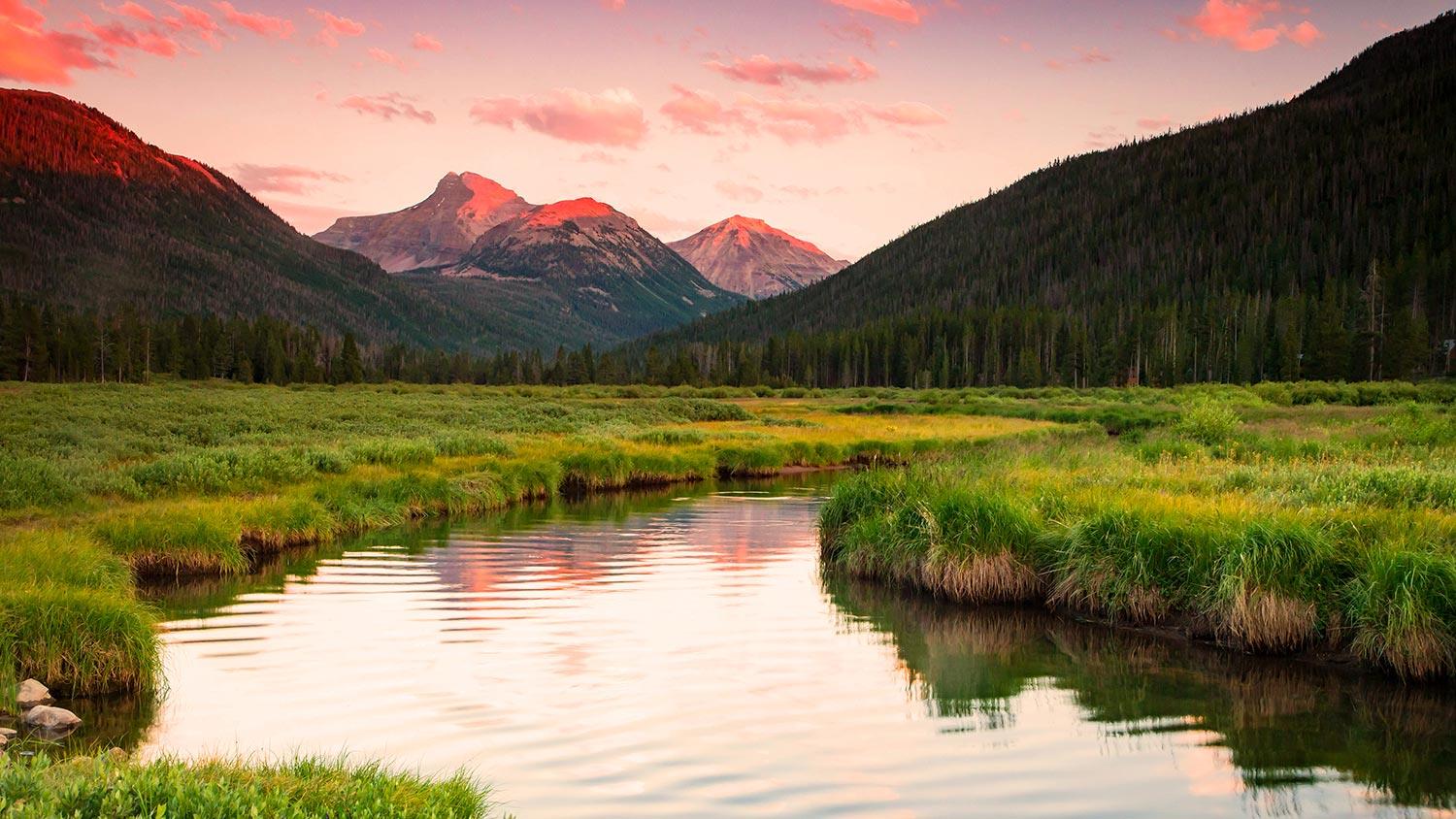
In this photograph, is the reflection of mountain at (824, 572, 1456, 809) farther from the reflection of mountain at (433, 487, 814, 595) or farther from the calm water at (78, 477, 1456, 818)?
the reflection of mountain at (433, 487, 814, 595)

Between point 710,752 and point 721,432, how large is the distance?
46797 mm

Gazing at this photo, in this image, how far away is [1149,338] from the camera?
145 m

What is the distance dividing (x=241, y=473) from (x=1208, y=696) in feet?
87.4

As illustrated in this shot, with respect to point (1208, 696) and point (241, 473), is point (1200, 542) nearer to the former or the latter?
point (1208, 696)

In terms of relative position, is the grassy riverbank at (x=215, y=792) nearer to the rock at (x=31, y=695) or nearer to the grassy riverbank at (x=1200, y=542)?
the rock at (x=31, y=695)

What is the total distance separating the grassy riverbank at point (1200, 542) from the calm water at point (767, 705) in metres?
0.68

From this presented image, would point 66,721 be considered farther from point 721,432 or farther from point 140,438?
point 721,432

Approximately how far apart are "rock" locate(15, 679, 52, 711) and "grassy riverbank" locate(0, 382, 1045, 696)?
1.18 feet

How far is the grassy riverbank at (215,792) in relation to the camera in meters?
7.00

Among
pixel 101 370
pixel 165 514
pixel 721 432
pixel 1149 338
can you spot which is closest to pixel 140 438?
pixel 165 514

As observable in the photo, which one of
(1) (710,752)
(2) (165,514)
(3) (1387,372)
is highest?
(3) (1387,372)

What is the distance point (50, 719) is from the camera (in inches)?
492

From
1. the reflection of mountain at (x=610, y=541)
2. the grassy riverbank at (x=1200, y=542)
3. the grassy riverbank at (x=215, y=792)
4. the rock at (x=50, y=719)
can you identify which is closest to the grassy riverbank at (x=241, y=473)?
the rock at (x=50, y=719)

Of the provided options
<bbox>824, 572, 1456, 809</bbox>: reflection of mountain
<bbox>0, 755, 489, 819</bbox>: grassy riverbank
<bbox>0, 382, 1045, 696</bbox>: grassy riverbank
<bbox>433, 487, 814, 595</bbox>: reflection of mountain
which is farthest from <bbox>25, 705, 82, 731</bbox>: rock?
<bbox>824, 572, 1456, 809</bbox>: reflection of mountain
